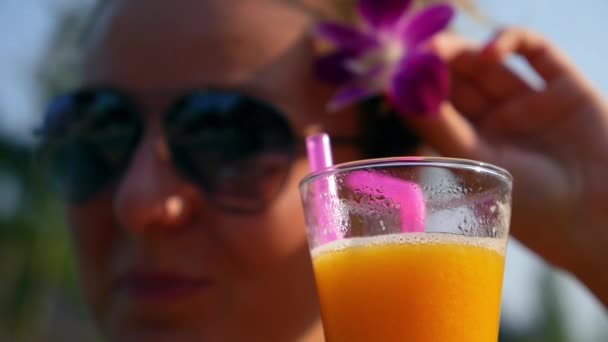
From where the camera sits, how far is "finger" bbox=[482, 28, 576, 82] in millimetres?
1809

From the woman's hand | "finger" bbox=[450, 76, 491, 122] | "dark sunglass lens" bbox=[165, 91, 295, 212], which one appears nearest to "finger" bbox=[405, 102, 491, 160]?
the woman's hand

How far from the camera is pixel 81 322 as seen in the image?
412 centimetres

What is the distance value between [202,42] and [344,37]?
1.17 feet

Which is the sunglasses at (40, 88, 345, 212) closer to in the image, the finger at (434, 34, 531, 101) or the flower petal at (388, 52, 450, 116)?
the flower petal at (388, 52, 450, 116)

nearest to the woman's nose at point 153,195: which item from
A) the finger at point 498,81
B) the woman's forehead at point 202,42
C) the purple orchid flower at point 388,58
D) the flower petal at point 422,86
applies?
the woman's forehead at point 202,42

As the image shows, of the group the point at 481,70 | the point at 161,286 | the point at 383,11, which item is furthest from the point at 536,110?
the point at 161,286

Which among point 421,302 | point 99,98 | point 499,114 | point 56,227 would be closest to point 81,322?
point 99,98

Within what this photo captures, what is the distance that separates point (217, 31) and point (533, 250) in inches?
38.6

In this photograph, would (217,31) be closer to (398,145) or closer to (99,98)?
(99,98)

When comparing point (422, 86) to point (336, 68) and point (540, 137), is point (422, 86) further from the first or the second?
point (540, 137)

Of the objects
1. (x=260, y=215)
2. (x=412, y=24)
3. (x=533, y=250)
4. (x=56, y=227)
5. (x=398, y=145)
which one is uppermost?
(x=56, y=227)

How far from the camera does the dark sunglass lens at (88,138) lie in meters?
1.73

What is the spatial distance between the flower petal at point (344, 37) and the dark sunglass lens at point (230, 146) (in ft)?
0.75

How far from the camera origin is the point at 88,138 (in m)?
1.83
